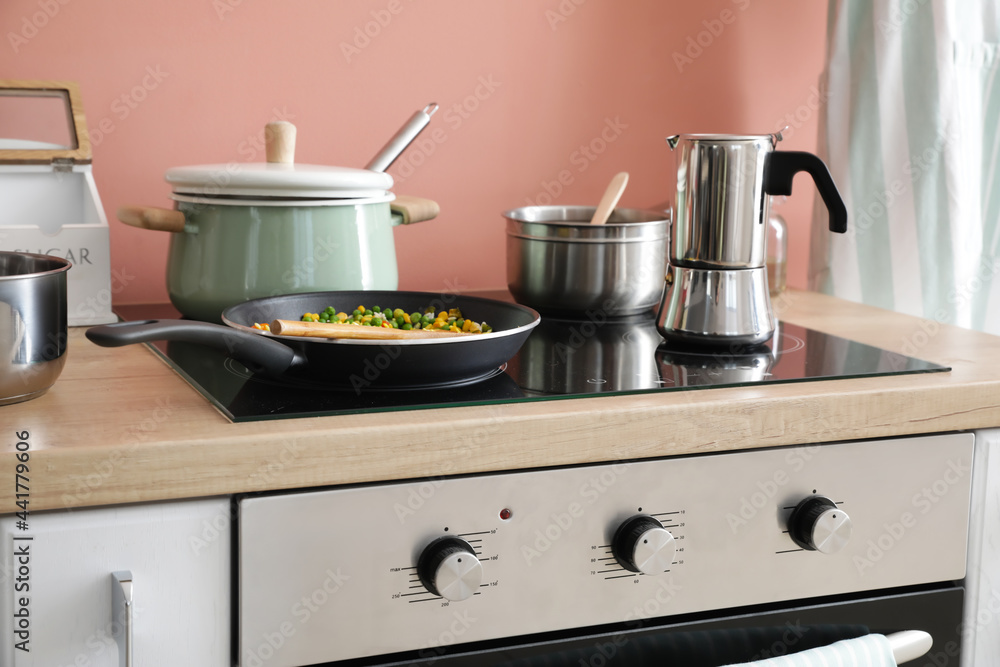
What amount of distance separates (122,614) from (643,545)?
17.1 inches

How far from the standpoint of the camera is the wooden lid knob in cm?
116

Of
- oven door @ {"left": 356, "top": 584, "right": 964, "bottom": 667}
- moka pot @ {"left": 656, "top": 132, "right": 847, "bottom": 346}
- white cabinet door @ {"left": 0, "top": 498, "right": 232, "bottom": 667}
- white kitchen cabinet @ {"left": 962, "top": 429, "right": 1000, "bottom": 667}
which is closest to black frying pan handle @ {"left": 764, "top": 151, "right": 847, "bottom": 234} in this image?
moka pot @ {"left": 656, "top": 132, "right": 847, "bottom": 346}

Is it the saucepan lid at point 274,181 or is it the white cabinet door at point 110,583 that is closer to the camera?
the white cabinet door at point 110,583

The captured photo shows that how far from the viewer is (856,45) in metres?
1.59

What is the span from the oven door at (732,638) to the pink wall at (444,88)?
31.3 inches

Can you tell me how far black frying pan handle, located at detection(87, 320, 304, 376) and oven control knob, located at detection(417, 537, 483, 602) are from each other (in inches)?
8.2

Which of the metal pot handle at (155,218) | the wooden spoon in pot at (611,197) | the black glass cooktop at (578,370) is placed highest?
the wooden spoon in pot at (611,197)

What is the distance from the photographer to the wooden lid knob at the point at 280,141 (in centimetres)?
116

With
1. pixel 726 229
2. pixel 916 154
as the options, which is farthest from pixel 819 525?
pixel 916 154

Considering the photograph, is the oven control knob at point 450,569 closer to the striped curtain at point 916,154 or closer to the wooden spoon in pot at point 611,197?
the wooden spoon in pot at point 611,197

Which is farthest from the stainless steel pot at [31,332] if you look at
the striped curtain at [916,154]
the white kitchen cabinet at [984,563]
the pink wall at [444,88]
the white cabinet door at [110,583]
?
the striped curtain at [916,154]

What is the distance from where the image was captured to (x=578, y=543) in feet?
2.84

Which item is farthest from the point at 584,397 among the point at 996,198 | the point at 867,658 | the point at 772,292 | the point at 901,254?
the point at 996,198

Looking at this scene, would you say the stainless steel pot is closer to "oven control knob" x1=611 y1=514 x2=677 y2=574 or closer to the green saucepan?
the green saucepan
